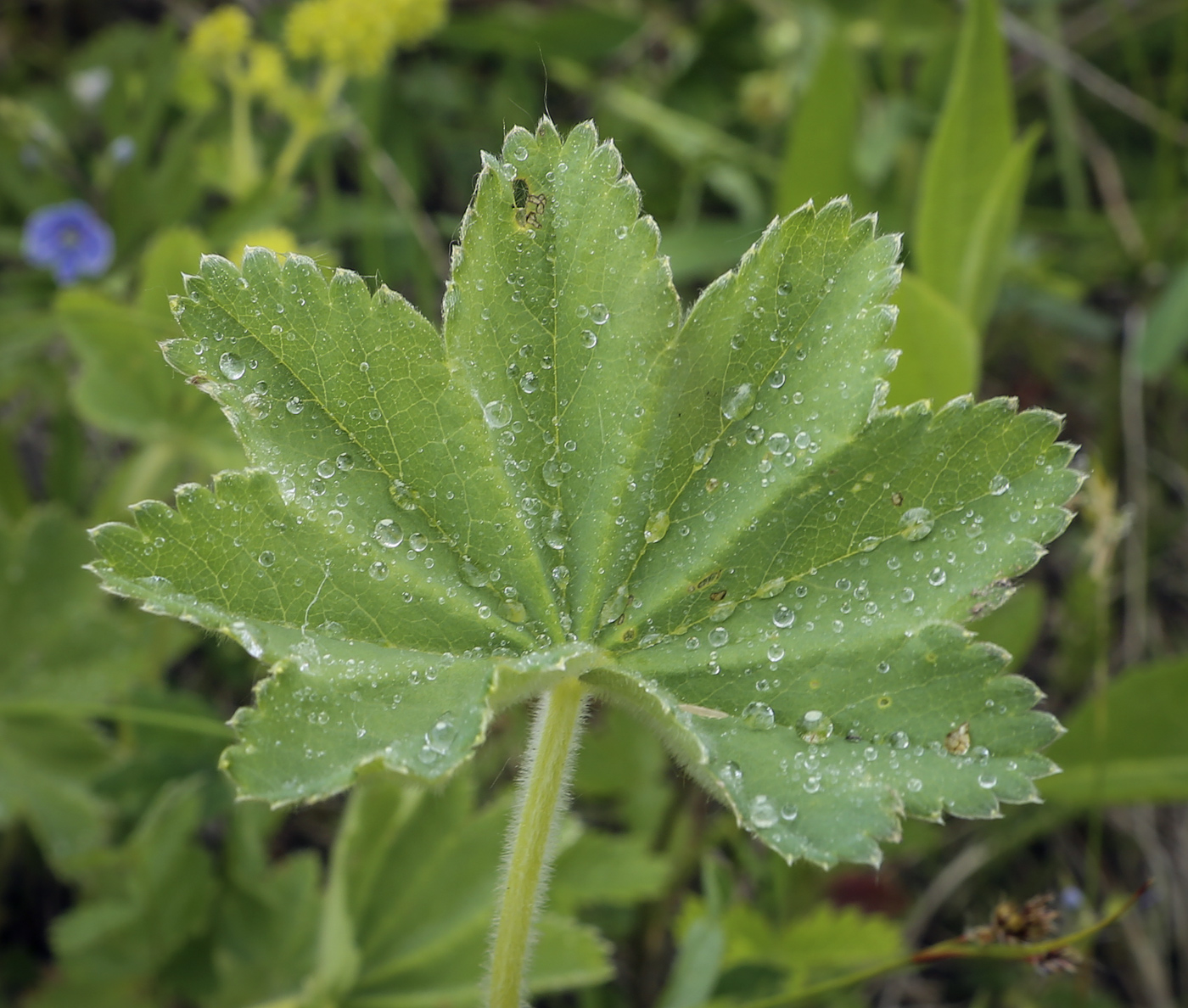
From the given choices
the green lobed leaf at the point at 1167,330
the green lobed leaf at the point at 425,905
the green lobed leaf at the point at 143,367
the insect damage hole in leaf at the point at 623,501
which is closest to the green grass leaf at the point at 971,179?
the green lobed leaf at the point at 1167,330

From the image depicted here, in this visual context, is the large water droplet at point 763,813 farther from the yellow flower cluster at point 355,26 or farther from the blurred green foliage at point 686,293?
the yellow flower cluster at point 355,26

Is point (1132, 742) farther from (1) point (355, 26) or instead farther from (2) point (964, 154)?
(1) point (355, 26)

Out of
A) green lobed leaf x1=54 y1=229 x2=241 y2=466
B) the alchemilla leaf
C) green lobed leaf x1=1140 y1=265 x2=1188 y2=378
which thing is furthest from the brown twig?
green lobed leaf x1=1140 y1=265 x2=1188 y2=378

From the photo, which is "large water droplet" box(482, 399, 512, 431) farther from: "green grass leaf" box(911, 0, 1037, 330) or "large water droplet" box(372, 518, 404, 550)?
"green grass leaf" box(911, 0, 1037, 330)

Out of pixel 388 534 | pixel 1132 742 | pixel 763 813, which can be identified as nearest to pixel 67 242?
pixel 388 534

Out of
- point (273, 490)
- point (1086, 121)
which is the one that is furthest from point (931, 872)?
point (1086, 121)

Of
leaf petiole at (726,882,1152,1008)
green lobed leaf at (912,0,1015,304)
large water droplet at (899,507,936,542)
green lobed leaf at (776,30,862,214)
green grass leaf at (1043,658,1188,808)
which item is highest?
green lobed leaf at (776,30,862,214)
